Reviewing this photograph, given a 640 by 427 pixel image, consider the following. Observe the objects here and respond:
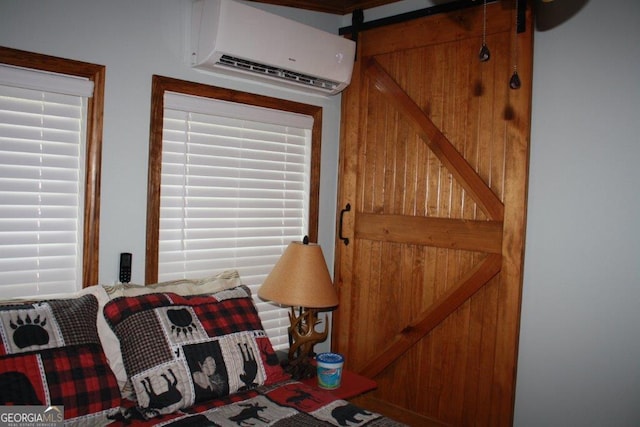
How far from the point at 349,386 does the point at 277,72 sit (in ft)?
6.11

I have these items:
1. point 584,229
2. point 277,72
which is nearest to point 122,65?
point 277,72

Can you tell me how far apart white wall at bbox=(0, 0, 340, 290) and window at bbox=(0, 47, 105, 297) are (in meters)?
0.06

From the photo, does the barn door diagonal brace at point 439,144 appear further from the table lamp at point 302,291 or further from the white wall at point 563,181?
the table lamp at point 302,291

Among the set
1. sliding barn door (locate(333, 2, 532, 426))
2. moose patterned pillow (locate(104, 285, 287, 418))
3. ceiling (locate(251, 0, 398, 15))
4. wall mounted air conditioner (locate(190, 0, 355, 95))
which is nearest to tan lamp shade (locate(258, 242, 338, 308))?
moose patterned pillow (locate(104, 285, 287, 418))

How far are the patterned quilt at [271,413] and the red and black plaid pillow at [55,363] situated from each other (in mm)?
130

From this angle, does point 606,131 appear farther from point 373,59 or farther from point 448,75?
point 373,59

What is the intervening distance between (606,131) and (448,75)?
96 cm

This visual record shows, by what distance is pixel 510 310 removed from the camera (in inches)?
110

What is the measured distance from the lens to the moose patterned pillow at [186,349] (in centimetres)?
197

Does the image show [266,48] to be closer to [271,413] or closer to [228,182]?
[228,182]

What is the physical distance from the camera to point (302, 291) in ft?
8.36

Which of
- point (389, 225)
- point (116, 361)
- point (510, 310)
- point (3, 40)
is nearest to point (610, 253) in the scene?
point (510, 310)

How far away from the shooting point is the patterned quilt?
1.87 meters

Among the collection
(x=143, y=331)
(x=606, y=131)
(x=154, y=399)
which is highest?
(x=606, y=131)
